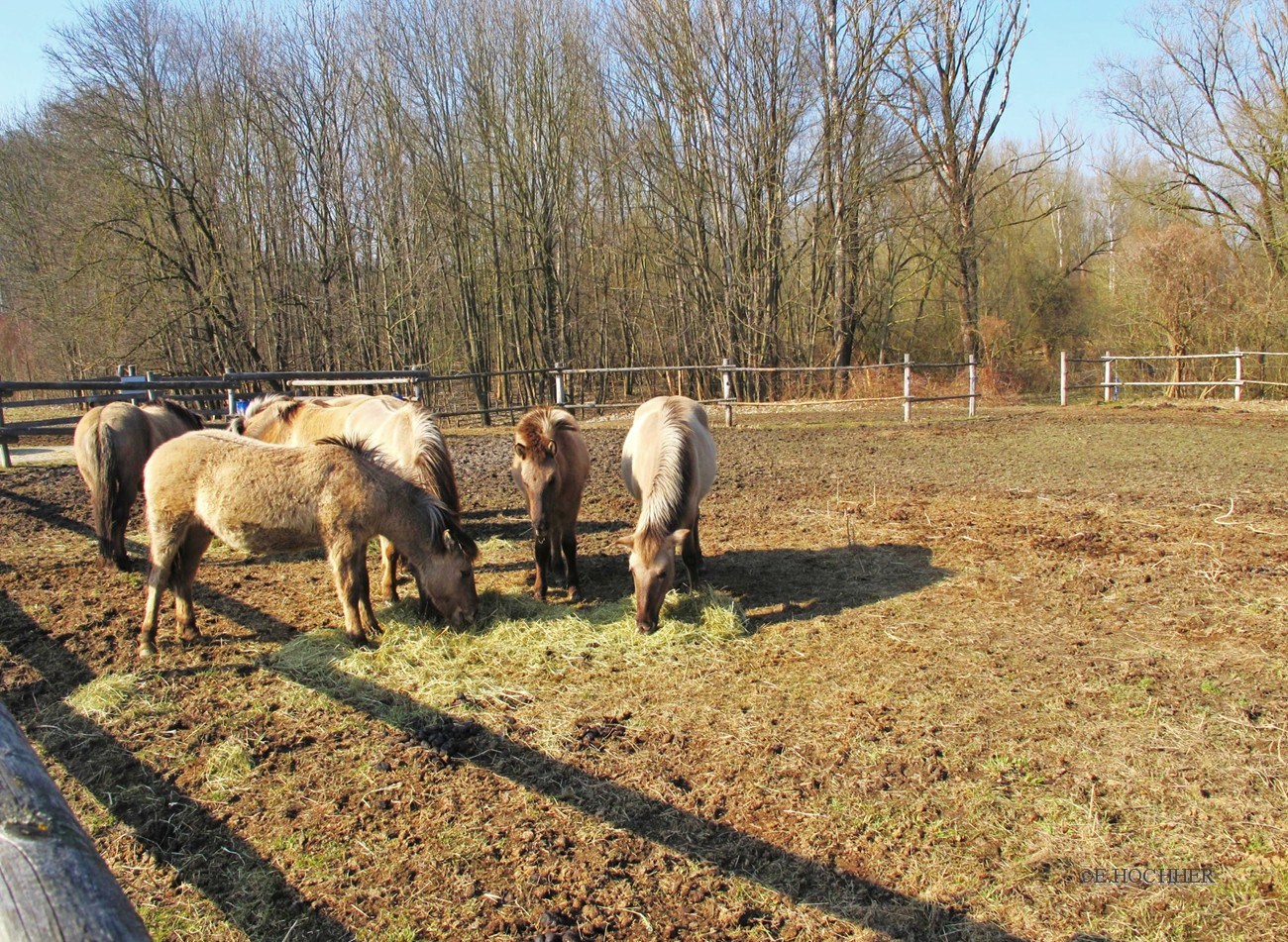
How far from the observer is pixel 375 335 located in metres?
22.6

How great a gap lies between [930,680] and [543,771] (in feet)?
7.32

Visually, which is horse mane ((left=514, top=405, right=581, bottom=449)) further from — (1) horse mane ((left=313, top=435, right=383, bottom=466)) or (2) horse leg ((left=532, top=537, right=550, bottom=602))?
(1) horse mane ((left=313, top=435, right=383, bottom=466))

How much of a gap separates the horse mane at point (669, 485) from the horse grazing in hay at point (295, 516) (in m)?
1.26

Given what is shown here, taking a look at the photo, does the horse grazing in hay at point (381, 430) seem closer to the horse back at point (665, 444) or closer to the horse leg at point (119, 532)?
the horse leg at point (119, 532)

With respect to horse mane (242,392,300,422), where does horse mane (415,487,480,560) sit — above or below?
below

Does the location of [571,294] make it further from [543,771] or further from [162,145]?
[543,771]

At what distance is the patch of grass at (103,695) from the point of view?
13.8ft

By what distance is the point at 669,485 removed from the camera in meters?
5.59

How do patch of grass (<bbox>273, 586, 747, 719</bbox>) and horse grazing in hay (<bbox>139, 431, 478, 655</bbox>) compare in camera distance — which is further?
horse grazing in hay (<bbox>139, 431, 478, 655</bbox>)

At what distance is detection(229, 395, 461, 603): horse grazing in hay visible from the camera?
5887 millimetres

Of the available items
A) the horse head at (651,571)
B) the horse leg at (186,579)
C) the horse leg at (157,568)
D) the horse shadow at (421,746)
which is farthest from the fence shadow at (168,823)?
the horse head at (651,571)

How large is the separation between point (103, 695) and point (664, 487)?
3593 mm

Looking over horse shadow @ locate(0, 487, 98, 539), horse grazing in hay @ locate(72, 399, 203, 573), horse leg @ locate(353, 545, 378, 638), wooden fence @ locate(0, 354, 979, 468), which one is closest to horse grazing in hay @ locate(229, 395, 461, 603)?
horse leg @ locate(353, 545, 378, 638)

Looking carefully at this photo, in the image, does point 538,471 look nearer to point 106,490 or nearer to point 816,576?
point 816,576
